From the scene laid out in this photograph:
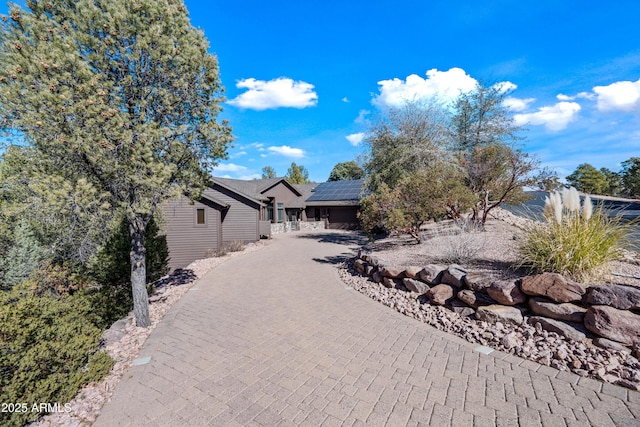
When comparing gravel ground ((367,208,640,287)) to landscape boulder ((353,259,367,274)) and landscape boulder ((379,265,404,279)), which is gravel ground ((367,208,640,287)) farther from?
landscape boulder ((353,259,367,274))

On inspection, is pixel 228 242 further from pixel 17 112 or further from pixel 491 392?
pixel 491 392

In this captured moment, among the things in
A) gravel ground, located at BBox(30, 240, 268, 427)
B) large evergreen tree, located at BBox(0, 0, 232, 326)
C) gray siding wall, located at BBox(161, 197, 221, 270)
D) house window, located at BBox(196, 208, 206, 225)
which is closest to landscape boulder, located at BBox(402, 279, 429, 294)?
large evergreen tree, located at BBox(0, 0, 232, 326)

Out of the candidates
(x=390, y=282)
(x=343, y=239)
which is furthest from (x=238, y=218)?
(x=390, y=282)

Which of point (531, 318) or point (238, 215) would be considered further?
point (238, 215)

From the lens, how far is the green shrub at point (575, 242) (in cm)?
430

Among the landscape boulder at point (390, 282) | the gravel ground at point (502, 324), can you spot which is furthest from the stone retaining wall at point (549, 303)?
the landscape boulder at point (390, 282)

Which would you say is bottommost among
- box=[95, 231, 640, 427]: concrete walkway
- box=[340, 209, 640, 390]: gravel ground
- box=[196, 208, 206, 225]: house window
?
box=[95, 231, 640, 427]: concrete walkway

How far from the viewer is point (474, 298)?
15.8 ft

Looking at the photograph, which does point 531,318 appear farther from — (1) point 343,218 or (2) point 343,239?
(1) point 343,218

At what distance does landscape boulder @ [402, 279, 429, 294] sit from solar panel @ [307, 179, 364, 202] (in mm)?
19462

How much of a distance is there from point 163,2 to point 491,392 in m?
6.98

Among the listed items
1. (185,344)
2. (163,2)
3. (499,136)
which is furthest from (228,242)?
(499,136)

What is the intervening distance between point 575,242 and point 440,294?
224 cm

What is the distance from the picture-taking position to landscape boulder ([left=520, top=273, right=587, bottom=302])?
3902 mm
